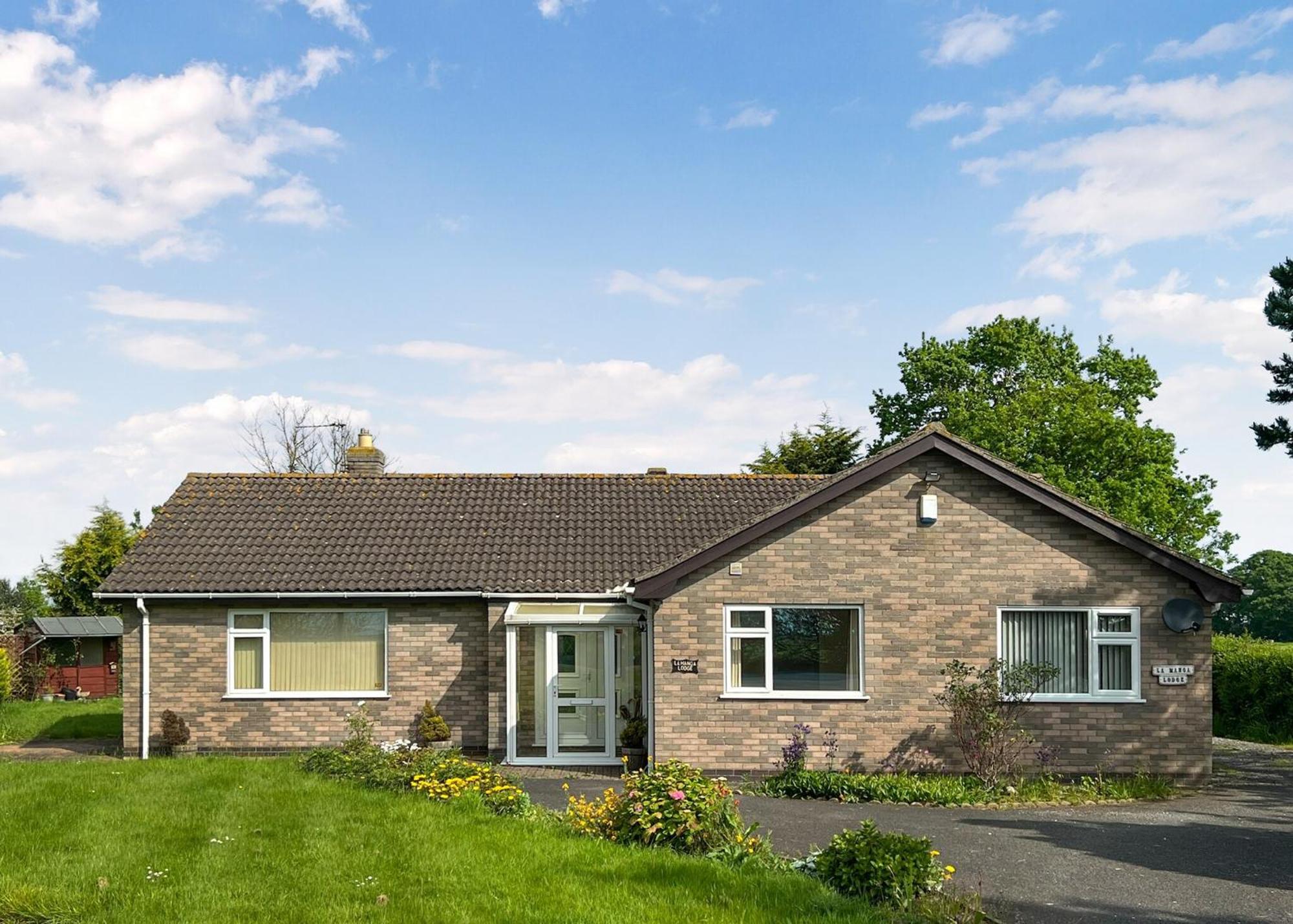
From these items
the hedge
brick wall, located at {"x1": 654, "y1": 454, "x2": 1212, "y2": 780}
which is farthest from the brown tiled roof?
the hedge

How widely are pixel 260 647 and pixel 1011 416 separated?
2938 centimetres

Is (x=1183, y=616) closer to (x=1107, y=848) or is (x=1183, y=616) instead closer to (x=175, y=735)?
(x=1107, y=848)

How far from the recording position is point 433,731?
65.2ft

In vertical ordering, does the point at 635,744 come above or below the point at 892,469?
below

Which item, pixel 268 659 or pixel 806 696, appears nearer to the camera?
pixel 806 696

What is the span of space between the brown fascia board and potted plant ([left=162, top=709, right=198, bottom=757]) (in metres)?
8.36

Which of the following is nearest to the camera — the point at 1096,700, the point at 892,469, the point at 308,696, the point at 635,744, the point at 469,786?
the point at 469,786

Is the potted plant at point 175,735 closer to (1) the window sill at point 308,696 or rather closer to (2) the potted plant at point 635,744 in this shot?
(1) the window sill at point 308,696

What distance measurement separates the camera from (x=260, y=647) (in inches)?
819

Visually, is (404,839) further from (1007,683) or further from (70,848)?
(1007,683)

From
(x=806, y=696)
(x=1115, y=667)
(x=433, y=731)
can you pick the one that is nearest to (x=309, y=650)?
(x=433, y=731)

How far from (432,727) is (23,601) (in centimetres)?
5115

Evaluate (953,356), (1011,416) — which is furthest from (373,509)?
(953,356)

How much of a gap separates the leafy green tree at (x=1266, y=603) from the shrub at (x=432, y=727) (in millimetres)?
62564
